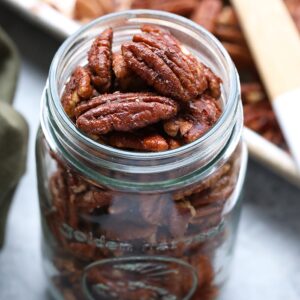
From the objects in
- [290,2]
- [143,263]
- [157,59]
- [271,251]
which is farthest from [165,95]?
[290,2]

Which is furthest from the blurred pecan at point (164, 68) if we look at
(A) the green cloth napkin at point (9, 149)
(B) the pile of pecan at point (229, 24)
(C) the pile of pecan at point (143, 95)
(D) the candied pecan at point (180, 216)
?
(B) the pile of pecan at point (229, 24)

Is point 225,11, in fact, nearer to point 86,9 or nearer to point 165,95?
point 86,9

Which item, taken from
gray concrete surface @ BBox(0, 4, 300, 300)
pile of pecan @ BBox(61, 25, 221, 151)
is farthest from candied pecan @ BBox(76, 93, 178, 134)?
gray concrete surface @ BBox(0, 4, 300, 300)

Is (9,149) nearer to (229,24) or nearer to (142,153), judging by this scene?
(142,153)

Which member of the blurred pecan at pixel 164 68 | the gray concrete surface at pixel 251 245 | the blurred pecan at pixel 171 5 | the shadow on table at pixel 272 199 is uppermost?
the blurred pecan at pixel 164 68

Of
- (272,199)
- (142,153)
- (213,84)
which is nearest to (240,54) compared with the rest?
(272,199)

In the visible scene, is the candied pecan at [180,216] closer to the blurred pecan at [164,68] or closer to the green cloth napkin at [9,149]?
the blurred pecan at [164,68]

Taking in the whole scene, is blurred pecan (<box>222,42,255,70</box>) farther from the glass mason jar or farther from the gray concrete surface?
the glass mason jar
